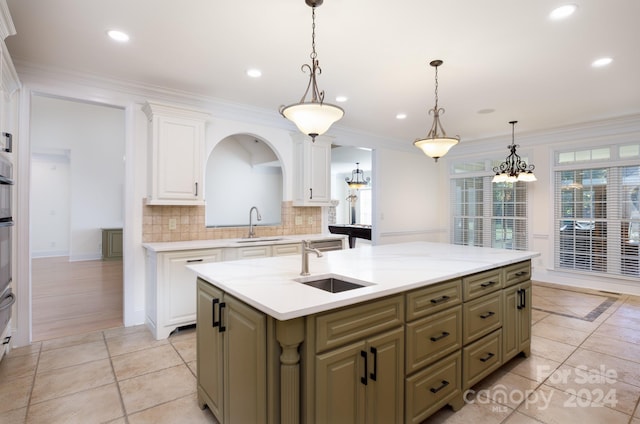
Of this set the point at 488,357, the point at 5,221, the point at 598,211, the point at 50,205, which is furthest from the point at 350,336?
the point at 50,205

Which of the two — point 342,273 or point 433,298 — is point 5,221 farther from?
point 433,298

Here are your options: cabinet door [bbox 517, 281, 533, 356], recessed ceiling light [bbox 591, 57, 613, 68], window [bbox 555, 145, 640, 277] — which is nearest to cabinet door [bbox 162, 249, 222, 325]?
cabinet door [bbox 517, 281, 533, 356]

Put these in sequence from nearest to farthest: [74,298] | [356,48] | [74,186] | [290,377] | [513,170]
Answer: [290,377] → [356,48] → [74,298] → [513,170] → [74,186]

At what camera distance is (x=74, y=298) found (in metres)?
4.53

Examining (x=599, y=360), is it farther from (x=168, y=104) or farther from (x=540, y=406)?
(x=168, y=104)

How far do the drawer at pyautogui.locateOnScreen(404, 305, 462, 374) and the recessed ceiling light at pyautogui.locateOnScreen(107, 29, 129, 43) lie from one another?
280 centimetres

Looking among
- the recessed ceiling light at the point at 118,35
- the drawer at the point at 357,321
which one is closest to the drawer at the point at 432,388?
the drawer at the point at 357,321

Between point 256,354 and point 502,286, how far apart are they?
1912mm

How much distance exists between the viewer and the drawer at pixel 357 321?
4.70ft

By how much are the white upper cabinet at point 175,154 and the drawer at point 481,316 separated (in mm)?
2886

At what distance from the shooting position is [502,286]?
8.18 feet

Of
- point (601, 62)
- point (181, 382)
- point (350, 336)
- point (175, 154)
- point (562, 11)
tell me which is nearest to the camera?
point (350, 336)

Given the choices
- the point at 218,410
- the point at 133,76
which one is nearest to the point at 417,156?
the point at 133,76

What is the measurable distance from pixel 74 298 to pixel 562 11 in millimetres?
5937
